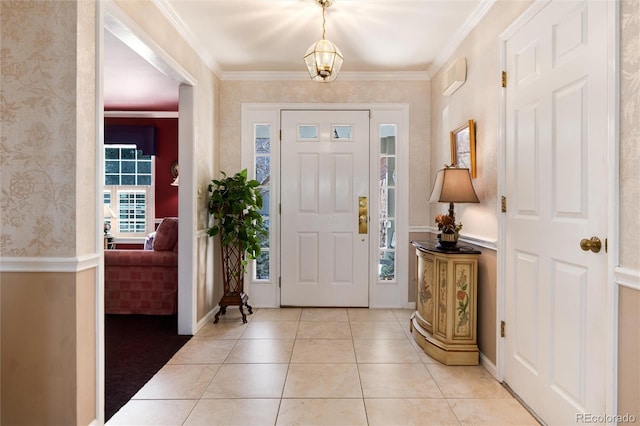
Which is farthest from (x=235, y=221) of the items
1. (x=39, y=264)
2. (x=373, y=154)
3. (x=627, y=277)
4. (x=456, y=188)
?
(x=627, y=277)

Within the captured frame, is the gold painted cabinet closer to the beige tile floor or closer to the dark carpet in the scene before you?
the beige tile floor

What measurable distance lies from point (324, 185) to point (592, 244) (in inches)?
110

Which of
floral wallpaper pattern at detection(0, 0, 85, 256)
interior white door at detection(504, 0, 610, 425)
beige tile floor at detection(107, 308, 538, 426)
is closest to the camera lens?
interior white door at detection(504, 0, 610, 425)

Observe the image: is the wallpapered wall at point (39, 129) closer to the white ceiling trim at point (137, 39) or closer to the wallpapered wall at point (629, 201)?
the white ceiling trim at point (137, 39)

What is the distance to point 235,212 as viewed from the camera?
358 cm

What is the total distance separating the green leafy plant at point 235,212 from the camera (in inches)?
141

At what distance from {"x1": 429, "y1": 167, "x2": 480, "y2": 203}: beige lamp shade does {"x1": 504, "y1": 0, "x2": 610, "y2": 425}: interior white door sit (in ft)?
1.18

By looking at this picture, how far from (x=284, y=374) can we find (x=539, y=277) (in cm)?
171

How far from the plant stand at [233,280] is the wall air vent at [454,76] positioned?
96.3 inches

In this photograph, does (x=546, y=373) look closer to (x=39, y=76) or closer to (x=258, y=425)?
(x=258, y=425)

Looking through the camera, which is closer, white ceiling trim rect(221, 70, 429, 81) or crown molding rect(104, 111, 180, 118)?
white ceiling trim rect(221, 70, 429, 81)

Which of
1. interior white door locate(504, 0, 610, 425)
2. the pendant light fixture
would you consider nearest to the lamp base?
interior white door locate(504, 0, 610, 425)

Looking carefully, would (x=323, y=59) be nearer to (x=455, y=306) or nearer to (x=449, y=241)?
(x=449, y=241)
